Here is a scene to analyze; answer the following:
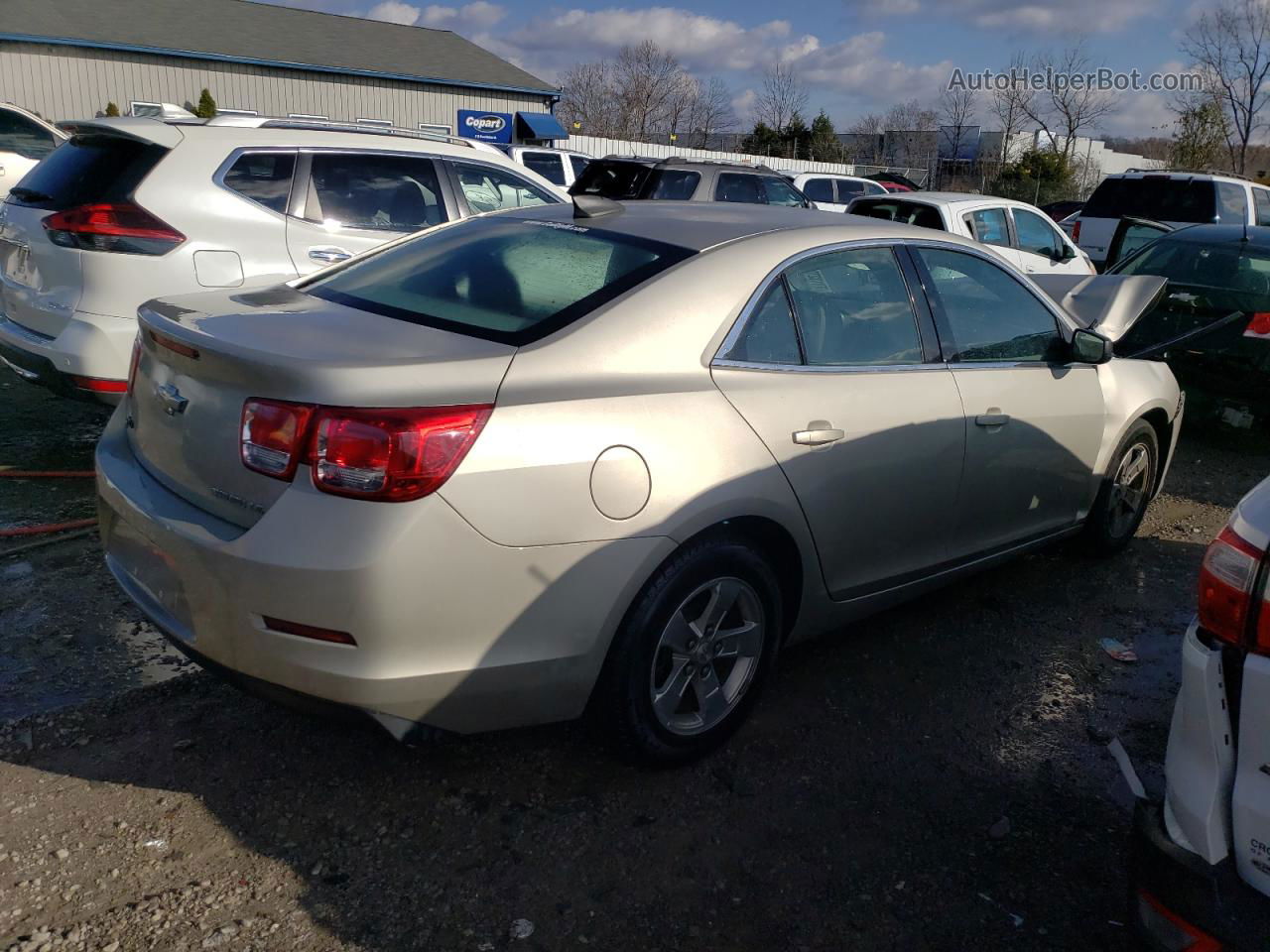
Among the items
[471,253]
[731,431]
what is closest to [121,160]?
[471,253]

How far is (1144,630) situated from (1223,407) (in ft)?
11.3

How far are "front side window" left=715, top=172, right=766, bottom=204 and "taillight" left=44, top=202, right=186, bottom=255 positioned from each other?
8017mm

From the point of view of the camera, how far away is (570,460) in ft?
8.99

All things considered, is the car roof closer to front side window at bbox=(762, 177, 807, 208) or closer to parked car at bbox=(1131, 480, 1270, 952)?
parked car at bbox=(1131, 480, 1270, 952)

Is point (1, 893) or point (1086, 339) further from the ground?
point (1086, 339)

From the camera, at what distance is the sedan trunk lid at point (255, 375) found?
2.61 metres

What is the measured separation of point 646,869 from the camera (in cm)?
288

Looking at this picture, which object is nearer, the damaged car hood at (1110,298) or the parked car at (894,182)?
the damaged car hood at (1110,298)

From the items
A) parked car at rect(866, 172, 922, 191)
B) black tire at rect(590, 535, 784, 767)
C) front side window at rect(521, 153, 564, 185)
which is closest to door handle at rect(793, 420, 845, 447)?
black tire at rect(590, 535, 784, 767)

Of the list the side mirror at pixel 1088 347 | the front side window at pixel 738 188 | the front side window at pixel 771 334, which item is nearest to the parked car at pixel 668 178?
the front side window at pixel 738 188

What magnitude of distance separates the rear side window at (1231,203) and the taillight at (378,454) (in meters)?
14.5

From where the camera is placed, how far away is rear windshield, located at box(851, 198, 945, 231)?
10312 mm

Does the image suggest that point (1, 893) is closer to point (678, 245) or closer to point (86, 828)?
point (86, 828)

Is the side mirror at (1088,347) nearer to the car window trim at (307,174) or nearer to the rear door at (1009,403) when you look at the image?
the rear door at (1009,403)
